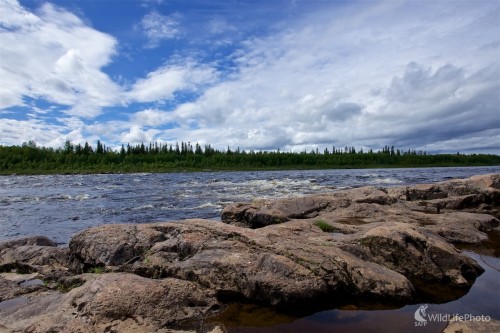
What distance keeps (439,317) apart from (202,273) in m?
4.08

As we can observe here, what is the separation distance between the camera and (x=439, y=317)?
5457 mm

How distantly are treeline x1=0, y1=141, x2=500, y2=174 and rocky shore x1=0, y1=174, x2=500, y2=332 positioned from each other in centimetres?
9597

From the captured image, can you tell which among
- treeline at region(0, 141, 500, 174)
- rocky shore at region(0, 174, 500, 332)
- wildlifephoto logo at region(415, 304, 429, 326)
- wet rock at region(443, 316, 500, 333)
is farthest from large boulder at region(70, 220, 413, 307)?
treeline at region(0, 141, 500, 174)

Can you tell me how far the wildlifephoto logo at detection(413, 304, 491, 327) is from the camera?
5164 mm

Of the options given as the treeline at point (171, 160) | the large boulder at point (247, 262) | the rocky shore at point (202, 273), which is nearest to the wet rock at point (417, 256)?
the rocky shore at point (202, 273)

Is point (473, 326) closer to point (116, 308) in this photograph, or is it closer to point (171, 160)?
point (116, 308)

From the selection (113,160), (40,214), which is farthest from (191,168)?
(40,214)

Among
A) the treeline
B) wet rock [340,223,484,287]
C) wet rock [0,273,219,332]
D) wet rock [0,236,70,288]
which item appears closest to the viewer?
wet rock [0,273,219,332]

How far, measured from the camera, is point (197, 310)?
5656 millimetres

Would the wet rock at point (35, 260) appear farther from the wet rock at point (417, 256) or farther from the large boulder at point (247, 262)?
the wet rock at point (417, 256)

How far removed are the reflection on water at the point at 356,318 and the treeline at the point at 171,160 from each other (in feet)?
328

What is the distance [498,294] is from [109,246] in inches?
316

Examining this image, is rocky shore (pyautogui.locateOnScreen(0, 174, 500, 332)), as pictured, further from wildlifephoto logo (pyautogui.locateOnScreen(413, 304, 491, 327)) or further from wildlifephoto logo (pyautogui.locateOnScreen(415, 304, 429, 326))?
wildlifephoto logo (pyautogui.locateOnScreen(413, 304, 491, 327))

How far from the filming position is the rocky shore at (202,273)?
534 cm
